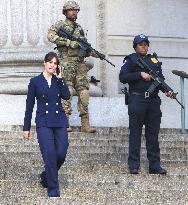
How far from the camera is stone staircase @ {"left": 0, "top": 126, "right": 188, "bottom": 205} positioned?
9445mm

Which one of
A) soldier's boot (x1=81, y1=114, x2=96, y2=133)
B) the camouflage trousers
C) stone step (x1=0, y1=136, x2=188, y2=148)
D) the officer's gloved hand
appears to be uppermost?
the officer's gloved hand

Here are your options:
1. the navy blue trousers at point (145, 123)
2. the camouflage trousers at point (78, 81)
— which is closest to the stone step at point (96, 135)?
the camouflage trousers at point (78, 81)

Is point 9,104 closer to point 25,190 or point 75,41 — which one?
point 75,41

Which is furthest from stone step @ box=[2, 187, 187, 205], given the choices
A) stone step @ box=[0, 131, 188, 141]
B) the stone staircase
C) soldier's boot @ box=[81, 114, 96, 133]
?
soldier's boot @ box=[81, 114, 96, 133]

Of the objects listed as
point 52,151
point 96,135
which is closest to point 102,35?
point 96,135

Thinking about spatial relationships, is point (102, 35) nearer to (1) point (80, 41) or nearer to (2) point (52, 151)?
(1) point (80, 41)

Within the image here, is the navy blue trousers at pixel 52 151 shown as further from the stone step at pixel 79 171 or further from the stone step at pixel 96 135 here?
the stone step at pixel 96 135

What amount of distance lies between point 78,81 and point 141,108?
2827mm

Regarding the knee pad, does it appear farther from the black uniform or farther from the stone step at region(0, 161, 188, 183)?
the black uniform

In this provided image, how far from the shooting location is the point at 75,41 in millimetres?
13242

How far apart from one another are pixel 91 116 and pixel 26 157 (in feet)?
11.3

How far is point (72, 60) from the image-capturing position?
13414mm

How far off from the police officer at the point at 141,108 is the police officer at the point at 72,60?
2437 mm

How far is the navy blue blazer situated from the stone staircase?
0.74m
